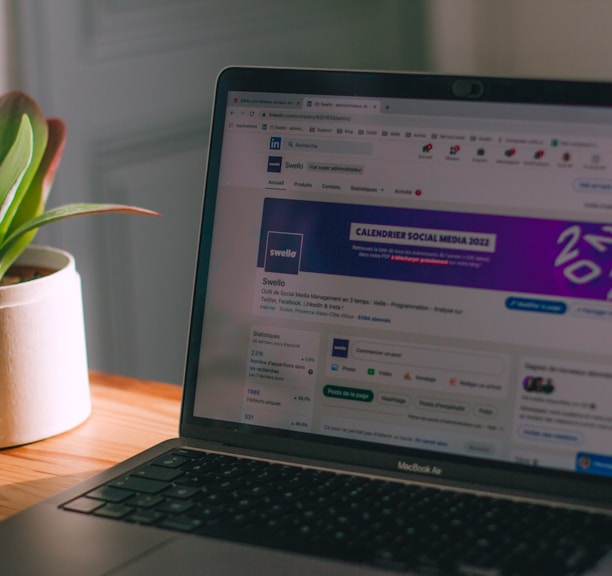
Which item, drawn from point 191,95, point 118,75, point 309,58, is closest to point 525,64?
point 309,58

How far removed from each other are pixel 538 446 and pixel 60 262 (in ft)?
1.58

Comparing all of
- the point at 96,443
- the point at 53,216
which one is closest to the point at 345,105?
the point at 53,216

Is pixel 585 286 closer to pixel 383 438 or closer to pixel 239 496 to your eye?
pixel 383 438

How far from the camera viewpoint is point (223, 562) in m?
0.52

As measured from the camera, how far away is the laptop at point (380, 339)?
1.84 ft

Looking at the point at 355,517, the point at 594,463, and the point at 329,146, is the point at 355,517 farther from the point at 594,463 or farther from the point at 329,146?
the point at 329,146

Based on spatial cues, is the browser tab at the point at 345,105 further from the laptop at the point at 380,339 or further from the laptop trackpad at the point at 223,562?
the laptop trackpad at the point at 223,562

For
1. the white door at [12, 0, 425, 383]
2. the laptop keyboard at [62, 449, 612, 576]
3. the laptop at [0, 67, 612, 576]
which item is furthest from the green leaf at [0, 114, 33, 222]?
the white door at [12, 0, 425, 383]

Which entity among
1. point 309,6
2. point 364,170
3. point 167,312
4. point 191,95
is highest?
point 309,6

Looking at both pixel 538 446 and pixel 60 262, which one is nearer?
pixel 538 446

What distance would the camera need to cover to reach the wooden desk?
68 centimetres

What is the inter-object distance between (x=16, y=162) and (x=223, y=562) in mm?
374

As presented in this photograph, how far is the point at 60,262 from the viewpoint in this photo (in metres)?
0.82

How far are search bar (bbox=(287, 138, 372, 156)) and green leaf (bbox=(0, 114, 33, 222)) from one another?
0.70 feet
